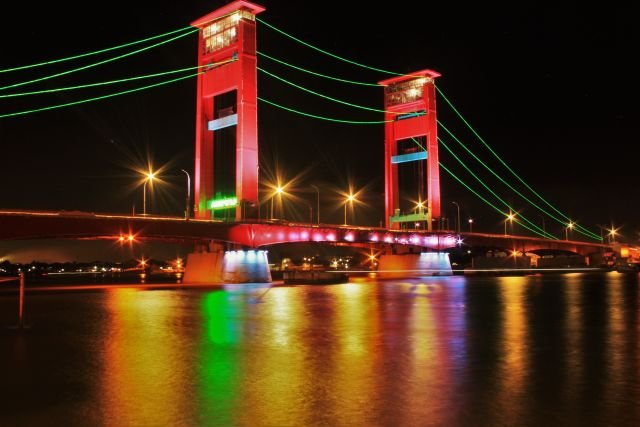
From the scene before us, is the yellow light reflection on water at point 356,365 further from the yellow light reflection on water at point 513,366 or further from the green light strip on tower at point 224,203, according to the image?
the green light strip on tower at point 224,203

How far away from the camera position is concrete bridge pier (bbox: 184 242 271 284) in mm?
54062

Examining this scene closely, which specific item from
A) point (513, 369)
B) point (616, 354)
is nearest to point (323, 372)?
point (513, 369)

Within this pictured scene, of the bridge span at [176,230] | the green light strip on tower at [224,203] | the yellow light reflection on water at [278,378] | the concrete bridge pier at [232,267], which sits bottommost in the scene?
the yellow light reflection on water at [278,378]

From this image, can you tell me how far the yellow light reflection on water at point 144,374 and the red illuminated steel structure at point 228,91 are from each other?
37.9 metres

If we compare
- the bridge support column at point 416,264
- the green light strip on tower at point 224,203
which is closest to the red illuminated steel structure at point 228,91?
the green light strip on tower at point 224,203

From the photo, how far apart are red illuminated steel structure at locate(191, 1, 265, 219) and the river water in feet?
121

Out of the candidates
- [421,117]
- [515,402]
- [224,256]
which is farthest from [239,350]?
[421,117]

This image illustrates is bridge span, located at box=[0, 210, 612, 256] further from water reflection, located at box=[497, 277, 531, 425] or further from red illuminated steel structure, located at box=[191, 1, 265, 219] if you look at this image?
water reflection, located at box=[497, 277, 531, 425]

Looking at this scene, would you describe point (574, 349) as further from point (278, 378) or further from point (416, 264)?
point (416, 264)

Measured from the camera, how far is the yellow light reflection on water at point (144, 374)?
7.16 metres

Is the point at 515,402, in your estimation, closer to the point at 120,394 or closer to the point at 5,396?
the point at 120,394

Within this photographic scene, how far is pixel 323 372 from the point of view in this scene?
31.6ft

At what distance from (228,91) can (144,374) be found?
50.6 metres

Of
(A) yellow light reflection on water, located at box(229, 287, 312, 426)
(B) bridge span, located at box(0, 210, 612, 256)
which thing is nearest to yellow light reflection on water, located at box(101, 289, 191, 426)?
(A) yellow light reflection on water, located at box(229, 287, 312, 426)
